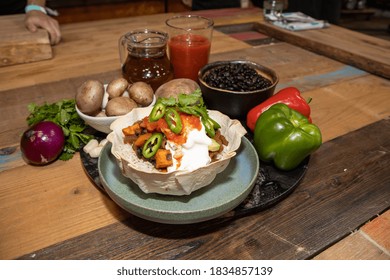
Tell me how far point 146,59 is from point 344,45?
1.34 meters

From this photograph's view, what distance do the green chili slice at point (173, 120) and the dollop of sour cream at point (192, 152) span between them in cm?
3

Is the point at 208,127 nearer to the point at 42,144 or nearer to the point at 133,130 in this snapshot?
the point at 133,130

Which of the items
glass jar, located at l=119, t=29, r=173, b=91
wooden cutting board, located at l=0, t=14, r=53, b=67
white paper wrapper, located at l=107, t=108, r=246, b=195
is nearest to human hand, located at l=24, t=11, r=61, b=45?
wooden cutting board, located at l=0, t=14, r=53, b=67

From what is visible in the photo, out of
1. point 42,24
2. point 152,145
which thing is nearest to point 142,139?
point 152,145

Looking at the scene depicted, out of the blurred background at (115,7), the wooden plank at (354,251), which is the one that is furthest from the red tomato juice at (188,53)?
the blurred background at (115,7)

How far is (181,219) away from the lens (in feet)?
2.72

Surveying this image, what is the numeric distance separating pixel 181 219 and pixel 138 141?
274mm

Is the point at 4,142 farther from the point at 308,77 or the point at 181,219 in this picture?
the point at 308,77

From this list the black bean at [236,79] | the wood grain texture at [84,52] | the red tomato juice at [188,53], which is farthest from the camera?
the wood grain texture at [84,52]

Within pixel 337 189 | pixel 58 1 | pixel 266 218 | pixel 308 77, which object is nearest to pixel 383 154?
pixel 337 189

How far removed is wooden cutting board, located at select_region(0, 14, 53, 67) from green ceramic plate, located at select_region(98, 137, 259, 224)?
1.17 meters

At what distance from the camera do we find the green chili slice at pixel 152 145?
93 cm

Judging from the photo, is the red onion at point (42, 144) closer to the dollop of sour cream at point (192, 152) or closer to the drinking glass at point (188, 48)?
the dollop of sour cream at point (192, 152)

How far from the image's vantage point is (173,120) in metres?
0.96
